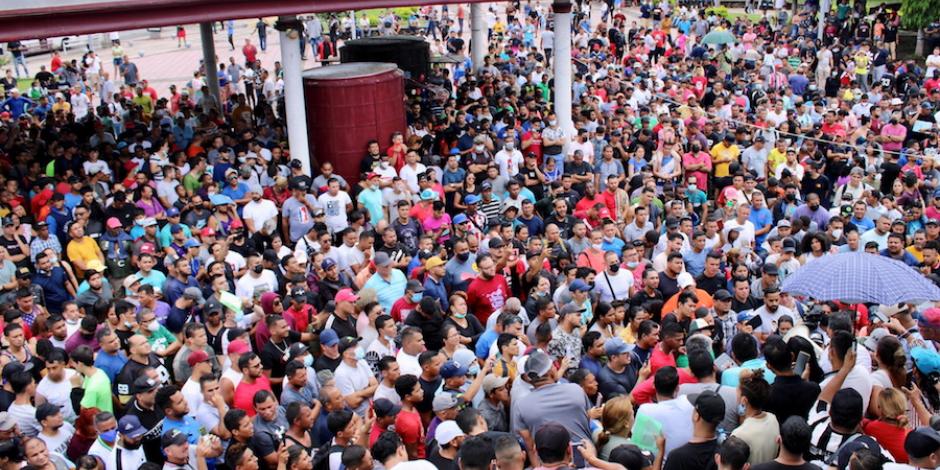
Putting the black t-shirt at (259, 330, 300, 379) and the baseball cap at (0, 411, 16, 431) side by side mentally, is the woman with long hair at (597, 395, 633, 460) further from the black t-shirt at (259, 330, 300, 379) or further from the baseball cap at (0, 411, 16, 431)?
the baseball cap at (0, 411, 16, 431)

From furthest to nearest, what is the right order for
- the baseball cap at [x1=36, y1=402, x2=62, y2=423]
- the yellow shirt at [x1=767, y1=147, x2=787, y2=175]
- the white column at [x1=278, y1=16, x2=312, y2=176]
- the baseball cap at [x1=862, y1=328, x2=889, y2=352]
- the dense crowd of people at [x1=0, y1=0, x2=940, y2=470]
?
the yellow shirt at [x1=767, y1=147, x2=787, y2=175], the white column at [x1=278, y1=16, x2=312, y2=176], the baseball cap at [x1=862, y1=328, x2=889, y2=352], the baseball cap at [x1=36, y1=402, x2=62, y2=423], the dense crowd of people at [x1=0, y1=0, x2=940, y2=470]

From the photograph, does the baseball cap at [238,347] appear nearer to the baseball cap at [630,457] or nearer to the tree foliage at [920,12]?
the baseball cap at [630,457]

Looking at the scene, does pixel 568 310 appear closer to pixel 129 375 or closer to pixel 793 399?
pixel 793 399

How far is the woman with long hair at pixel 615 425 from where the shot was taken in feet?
21.0

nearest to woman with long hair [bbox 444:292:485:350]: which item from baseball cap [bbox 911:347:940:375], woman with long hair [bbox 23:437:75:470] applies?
woman with long hair [bbox 23:437:75:470]

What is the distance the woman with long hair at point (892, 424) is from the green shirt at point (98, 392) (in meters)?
5.50

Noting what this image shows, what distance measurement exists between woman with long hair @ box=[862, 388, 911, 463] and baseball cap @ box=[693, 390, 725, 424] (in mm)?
1147

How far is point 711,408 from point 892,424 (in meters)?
1.30

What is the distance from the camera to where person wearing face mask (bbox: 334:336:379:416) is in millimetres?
7508

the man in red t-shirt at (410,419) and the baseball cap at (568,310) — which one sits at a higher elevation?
the baseball cap at (568,310)

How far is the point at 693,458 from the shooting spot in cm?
582

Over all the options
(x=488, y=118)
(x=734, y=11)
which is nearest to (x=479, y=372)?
(x=488, y=118)

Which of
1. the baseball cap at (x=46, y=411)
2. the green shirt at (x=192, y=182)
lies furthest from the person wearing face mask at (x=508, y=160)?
the baseball cap at (x=46, y=411)

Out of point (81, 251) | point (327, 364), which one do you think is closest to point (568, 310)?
point (327, 364)
